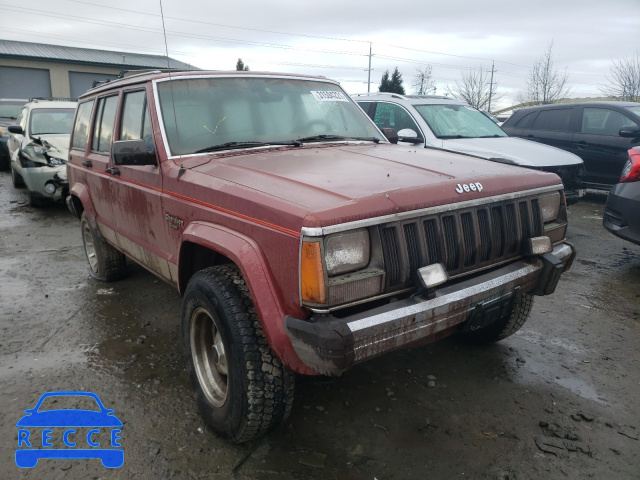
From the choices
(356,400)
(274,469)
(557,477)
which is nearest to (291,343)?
(274,469)

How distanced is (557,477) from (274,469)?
4.47ft

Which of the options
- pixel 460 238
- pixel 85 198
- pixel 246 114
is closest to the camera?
pixel 460 238

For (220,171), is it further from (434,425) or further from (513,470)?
(513,470)

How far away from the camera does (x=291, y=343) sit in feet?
6.74

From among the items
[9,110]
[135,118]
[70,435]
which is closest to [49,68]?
[9,110]

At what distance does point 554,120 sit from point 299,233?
8458 millimetres

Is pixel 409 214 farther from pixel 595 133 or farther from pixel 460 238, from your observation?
pixel 595 133

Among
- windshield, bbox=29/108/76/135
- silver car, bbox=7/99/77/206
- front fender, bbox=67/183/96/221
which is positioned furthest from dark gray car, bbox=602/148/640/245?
windshield, bbox=29/108/76/135

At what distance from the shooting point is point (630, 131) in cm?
711

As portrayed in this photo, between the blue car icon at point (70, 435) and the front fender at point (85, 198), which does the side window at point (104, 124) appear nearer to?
the front fender at point (85, 198)

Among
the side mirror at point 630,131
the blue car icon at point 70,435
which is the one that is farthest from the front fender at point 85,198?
→ the side mirror at point 630,131

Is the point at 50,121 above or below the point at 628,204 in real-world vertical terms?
above

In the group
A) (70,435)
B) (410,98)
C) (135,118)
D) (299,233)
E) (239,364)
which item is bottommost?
(70,435)

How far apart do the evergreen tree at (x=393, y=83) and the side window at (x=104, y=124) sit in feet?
111
